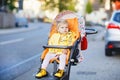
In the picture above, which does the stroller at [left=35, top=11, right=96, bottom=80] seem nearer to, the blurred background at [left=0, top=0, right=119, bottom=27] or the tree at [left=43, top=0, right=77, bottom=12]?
the blurred background at [left=0, top=0, right=119, bottom=27]

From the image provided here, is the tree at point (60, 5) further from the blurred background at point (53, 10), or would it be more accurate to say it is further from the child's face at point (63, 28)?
the child's face at point (63, 28)

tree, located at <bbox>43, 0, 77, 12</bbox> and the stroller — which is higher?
the stroller

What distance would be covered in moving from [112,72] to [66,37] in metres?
3.18

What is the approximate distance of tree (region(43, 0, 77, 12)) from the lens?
299ft

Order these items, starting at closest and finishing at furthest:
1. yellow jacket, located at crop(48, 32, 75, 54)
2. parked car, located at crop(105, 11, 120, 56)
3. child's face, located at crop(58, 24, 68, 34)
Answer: yellow jacket, located at crop(48, 32, 75, 54), child's face, located at crop(58, 24, 68, 34), parked car, located at crop(105, 11, 120, 56)

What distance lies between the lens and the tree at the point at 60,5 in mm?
91000

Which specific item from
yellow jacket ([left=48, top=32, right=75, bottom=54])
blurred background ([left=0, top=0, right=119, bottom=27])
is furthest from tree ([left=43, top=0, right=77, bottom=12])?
yellow jacket ([left=48, top=32, right=75, bottom=54])

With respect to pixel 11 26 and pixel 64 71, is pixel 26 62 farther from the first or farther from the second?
pixel 11 26

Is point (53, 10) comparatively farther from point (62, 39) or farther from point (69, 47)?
point (69, 47)

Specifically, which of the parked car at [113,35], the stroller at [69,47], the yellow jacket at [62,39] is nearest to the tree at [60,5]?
the parked car at [113,35]

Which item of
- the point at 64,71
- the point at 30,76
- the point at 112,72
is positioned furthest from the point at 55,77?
the point at 112,72

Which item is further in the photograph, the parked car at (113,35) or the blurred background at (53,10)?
the blurred background at (53,10)

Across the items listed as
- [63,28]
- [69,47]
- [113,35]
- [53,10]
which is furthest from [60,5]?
[69,47]

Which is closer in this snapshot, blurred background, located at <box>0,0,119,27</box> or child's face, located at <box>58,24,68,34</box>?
child's face, located at <box>58,24,68,34</box>
